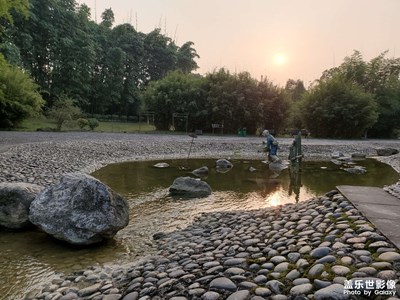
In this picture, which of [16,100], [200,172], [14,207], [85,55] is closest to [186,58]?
[85,55]

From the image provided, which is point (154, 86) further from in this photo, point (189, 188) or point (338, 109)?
Answer: point (189, 188)

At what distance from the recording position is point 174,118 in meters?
30.3

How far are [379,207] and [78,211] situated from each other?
489cm

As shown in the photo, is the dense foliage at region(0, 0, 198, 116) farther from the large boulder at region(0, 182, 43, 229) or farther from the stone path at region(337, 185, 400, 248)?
the stone path at region(337, 185, 400, 248)

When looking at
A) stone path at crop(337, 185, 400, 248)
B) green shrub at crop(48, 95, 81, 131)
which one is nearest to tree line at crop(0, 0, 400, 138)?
green shrub at crop(48, 95, 81, 131)

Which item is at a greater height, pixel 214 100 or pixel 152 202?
pixel 214 100

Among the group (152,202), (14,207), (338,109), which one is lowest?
(152,202)

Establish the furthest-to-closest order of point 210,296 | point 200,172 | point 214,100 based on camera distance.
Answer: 1. point 214,100
2. point 200,172
3. point 210,296

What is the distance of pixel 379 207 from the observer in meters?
4.91

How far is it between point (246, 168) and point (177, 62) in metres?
40.2

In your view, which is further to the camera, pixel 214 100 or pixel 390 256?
pixel 214 100

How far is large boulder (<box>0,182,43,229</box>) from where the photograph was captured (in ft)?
19.5

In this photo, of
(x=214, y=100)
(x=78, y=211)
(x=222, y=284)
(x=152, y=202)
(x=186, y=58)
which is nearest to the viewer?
(x=222, y=284)

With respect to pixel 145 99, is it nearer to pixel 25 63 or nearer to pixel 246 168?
pixel 25 63
